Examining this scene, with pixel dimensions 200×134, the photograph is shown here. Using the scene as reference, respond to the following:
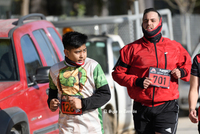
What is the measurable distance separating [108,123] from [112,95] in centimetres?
51

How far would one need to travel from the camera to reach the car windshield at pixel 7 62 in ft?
15.3

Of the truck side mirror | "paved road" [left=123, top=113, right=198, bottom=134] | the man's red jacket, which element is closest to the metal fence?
"paved road" [left=123, top=113, right=198, bottom=134]

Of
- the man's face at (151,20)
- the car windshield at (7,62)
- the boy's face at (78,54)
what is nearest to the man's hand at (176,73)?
the man's face at (151,20)

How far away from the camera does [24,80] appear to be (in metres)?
4.65

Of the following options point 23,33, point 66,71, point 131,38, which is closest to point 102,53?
point 131,38

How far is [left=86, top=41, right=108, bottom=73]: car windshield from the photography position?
776 centimetres

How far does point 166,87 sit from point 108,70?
334 centimetres

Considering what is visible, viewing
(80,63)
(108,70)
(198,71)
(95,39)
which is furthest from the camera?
(95,39)

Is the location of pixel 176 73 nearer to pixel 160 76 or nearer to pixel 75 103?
pixel 160 76

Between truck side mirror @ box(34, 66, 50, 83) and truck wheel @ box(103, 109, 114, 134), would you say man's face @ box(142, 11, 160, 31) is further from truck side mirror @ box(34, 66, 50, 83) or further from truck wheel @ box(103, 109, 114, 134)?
truck wheel @ box(103, 109, 114, 134)

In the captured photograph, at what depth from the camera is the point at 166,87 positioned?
4266 mm

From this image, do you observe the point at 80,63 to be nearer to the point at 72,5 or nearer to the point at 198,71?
the point at 198,71

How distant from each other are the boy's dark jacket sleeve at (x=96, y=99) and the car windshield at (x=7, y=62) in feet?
4.52

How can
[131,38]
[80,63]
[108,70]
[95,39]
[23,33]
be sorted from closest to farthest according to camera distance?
[80,63] → [23,33] → [108,70] → [95,39] → [131,38]
